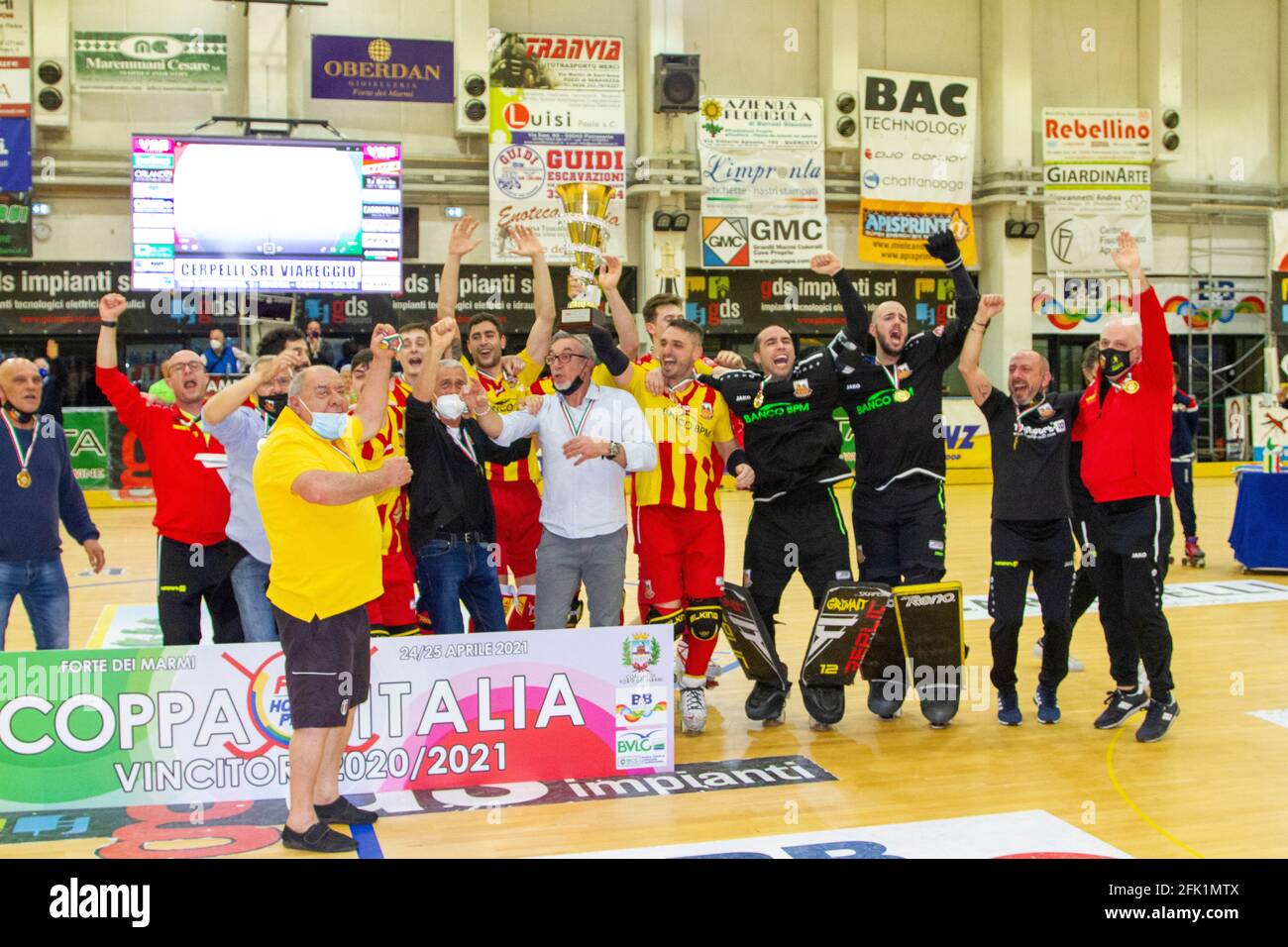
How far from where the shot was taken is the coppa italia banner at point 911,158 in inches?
848

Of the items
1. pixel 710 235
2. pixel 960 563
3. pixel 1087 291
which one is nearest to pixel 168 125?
pixel 710 235

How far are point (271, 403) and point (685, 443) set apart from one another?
83.3 inches

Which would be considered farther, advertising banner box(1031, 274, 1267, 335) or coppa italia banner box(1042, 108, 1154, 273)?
advertising banner box(1031, 274, 1267, 335)

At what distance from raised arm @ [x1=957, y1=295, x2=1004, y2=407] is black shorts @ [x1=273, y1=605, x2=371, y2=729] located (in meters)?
3.57

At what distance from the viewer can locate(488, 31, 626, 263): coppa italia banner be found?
1988 centimetres

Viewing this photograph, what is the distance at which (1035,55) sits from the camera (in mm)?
23172

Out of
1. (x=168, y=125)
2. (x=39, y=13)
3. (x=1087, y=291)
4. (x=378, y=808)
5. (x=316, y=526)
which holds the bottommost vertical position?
(x=378, y=808)

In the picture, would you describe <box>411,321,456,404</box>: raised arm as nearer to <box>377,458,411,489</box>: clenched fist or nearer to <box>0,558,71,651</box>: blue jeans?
<box>377,458,411,489</box>: clenched fist

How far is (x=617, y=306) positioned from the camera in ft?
23.2

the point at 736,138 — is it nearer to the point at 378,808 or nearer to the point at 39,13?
the point at 39,13

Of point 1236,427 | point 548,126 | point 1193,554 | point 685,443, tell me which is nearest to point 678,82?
point 548,126

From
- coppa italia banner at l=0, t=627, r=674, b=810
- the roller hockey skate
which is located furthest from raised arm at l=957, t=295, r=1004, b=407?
the roller hockey skate
